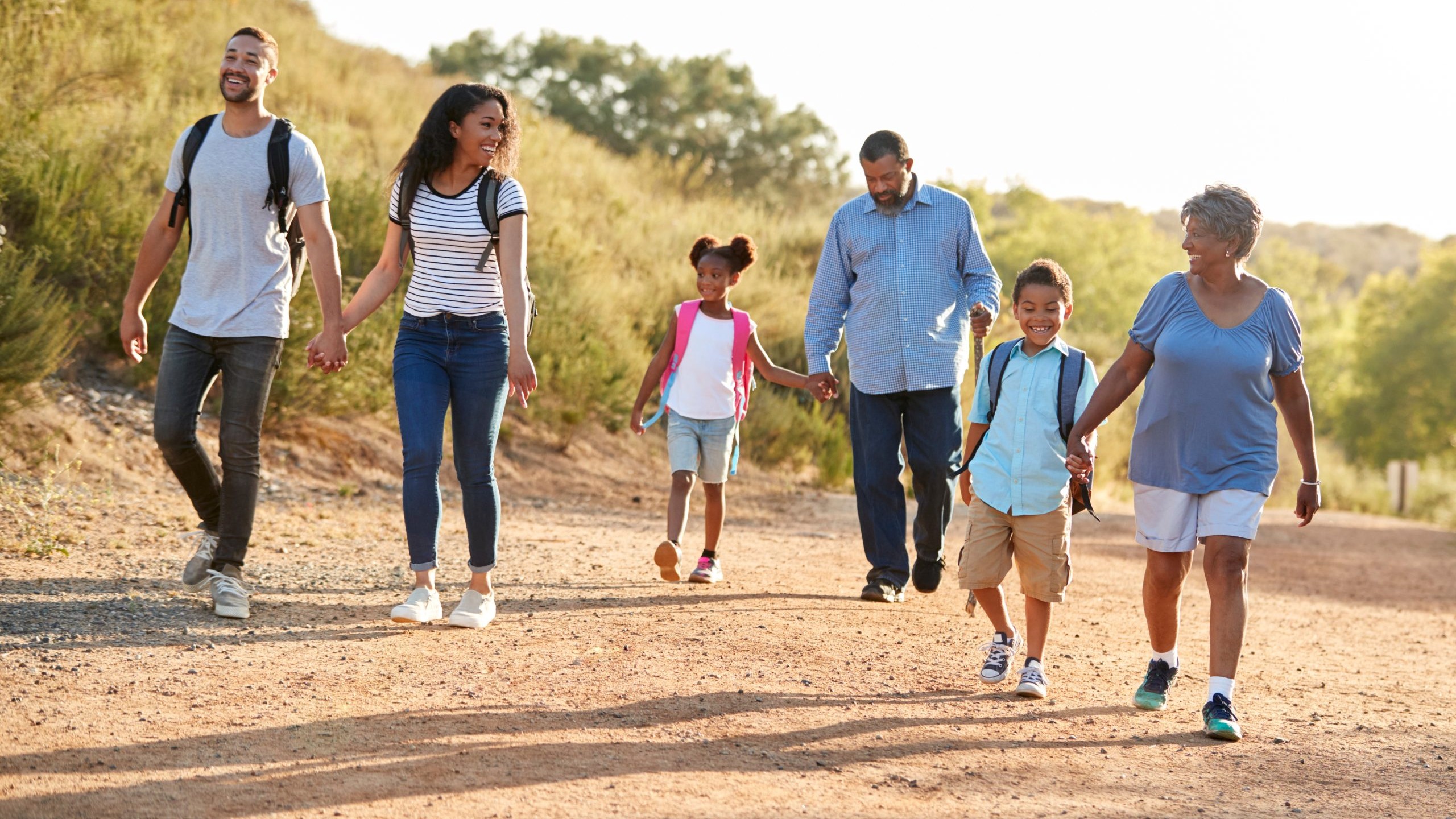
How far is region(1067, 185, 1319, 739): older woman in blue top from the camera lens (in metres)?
4.71

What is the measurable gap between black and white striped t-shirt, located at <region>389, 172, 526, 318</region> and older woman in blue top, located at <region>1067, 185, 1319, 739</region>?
2.37 meters

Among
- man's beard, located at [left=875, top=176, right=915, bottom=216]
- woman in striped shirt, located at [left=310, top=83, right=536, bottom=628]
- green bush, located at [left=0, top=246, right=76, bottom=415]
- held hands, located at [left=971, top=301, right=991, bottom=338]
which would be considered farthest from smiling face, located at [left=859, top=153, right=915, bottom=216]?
green bush, located at [left=0, top=246, right=76, bottom=415]

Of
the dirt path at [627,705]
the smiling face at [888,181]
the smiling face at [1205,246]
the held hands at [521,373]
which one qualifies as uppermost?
the smiling face at [888,181]

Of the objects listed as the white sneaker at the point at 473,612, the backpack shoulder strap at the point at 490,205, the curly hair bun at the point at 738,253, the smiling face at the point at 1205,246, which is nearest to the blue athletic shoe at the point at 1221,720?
the smiling face at the point at 1205,246

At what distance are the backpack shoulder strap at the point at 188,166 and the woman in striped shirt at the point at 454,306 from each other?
2.68 ft

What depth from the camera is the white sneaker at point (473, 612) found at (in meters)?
5.60

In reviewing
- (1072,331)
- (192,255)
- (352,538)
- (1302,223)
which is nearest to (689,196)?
(1072,331)

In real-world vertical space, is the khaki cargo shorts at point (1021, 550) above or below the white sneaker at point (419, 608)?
above

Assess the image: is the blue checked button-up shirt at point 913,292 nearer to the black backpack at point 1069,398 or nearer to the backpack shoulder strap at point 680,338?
the backpack shoulder strap at point 680,338

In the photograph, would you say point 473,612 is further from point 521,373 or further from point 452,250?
point 452,250

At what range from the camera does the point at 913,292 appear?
681 cm

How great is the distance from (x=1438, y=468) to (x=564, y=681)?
35.4 meters

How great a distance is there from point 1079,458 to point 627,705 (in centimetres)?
181

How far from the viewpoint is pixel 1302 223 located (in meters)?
132
